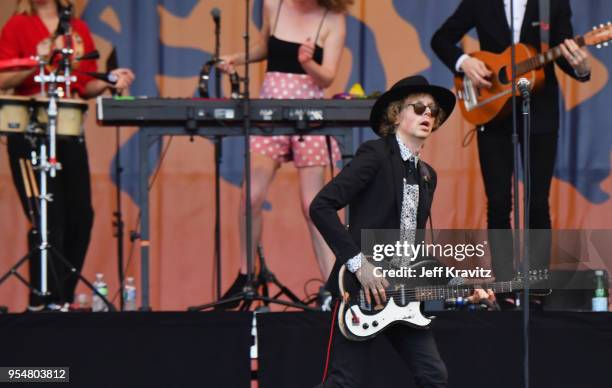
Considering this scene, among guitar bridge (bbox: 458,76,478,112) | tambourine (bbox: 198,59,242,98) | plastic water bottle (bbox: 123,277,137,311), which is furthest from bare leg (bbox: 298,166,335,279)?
plastic water bottle (bbox: 123,277,137,311)

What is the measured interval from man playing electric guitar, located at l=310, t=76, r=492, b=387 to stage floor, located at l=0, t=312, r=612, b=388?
3.40 ft

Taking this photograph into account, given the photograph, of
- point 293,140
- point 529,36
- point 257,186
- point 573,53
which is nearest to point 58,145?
point 257,186

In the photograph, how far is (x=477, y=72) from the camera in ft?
20.2

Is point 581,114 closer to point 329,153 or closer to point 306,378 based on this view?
point 329,153

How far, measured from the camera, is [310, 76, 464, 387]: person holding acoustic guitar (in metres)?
4.18

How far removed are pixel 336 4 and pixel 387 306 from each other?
2898 mm

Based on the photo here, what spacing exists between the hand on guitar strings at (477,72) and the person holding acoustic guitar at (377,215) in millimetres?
1732

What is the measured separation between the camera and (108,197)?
7.77 metres

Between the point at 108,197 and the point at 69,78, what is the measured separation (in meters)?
1.80

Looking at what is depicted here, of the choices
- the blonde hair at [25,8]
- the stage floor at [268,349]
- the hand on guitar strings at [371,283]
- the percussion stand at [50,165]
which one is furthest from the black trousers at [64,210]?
the hand on guitar strings at [371,283]

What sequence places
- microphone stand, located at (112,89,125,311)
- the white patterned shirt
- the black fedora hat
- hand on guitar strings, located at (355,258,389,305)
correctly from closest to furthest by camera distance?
hand on guitar strings, located at (355,258,389,305) → the white patterned shirt → the black fedora hat → microphone stand, located at (112,89,125,311)

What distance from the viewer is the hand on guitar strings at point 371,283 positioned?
161 inches

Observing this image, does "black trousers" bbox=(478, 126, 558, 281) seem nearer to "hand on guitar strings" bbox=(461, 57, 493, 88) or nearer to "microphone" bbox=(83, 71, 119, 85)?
"hand on guitar strings" bbox=(461, 57, 493, 88)

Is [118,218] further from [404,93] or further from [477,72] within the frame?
[404,93]
